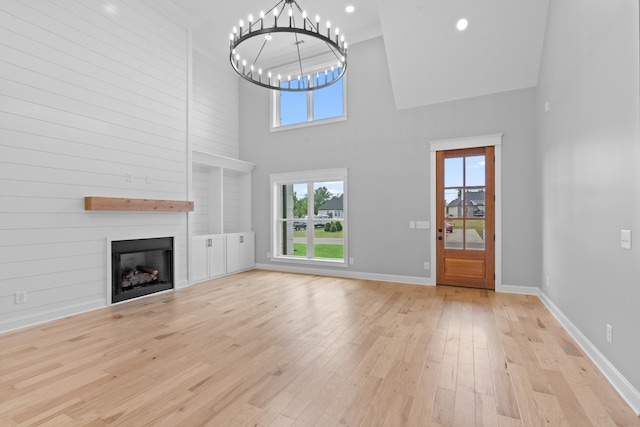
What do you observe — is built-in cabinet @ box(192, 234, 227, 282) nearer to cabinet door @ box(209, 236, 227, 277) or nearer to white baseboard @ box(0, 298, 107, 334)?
cabinet door @ box(209, 236, 227, 277)

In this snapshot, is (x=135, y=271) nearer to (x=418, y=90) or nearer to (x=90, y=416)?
(x=90, y=416)

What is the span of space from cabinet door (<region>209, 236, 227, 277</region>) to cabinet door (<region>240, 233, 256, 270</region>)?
53 cm

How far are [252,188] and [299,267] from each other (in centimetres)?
214

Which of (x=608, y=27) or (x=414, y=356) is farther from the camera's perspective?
(x=414, y=356)

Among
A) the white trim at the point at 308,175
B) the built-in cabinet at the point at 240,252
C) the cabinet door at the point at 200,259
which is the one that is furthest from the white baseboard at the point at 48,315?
the white trim at the point at 308,175

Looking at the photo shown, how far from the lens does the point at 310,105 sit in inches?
263

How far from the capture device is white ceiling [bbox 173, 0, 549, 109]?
432cm

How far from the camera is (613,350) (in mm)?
2318

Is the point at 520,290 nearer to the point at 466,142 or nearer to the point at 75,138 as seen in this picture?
the point at 466,142

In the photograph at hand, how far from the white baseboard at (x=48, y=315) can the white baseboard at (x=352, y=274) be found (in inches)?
131

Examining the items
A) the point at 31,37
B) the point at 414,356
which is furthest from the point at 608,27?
the point at 31,37

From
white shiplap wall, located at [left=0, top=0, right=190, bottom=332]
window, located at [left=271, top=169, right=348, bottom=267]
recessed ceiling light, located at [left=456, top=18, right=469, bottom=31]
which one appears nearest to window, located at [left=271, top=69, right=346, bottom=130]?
window, located at [left=271, top=169, right=348, bottom=267]

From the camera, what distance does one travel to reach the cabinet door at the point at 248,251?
6.88 meters

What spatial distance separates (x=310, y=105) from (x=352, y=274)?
3.64 m
